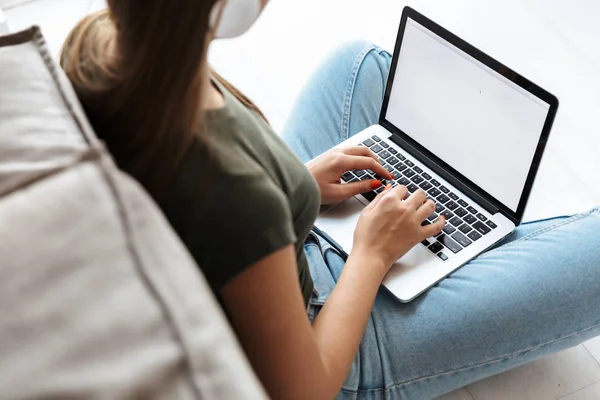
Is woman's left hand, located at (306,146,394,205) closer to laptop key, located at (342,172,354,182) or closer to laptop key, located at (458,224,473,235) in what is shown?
laptop key, located at (342,172,354,182)

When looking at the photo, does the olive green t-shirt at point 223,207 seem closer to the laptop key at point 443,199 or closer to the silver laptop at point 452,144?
the silver laptop at point 452,144

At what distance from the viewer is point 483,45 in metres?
1.93

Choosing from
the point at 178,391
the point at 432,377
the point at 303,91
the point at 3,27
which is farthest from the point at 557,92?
the point at 178,391

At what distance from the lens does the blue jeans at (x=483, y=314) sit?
1.01 meters

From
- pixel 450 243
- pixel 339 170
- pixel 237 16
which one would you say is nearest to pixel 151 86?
pixel 237 16

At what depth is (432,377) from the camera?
1026 millimetres

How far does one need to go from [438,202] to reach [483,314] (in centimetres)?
23

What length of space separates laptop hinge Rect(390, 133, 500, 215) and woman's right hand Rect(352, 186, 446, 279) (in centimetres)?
13

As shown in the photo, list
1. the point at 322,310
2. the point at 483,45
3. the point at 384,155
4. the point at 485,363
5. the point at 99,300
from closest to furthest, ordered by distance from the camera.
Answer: the point at 99,300 → the point at 322,310 → the point at 485,363 → the point at 384,155 → the point at 483,45

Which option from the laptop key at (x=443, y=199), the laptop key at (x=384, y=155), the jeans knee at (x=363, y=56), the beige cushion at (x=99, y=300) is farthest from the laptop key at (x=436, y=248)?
the beige cushion at (x=99, y=300)

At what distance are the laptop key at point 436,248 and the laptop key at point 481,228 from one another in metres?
0.08

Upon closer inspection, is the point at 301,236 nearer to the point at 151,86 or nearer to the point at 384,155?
the point at 151,86

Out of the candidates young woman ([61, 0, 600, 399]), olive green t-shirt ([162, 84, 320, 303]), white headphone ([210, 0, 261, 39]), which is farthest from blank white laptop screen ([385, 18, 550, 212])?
olive green t-shirt ([162, 84, 320, 303])

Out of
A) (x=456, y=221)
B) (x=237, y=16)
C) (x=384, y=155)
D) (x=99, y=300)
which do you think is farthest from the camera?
(x=384, y=155)
